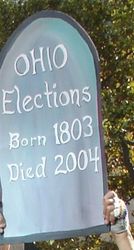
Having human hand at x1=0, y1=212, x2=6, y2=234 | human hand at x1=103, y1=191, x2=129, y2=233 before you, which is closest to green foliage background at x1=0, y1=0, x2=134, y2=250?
human hand at x1=0, y1=212, x2=6, y2=234

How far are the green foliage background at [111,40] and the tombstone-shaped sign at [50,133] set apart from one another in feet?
11.7

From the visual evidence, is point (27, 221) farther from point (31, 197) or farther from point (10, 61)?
point (10, 61)

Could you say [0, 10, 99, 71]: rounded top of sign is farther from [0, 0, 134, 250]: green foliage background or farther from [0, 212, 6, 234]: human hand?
[0, 0, 134, 250]: green foliage background

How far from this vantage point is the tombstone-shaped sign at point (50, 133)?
11.5 feet

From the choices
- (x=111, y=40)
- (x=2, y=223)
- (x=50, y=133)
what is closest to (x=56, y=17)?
(x=50, y=133)

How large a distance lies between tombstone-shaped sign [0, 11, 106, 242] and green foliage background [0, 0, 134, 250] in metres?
3.55

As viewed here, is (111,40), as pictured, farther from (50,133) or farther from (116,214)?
(116,214)

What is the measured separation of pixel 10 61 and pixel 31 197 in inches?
27.5

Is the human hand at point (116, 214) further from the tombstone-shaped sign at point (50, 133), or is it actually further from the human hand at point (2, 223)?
the human hand at point (2, 223)

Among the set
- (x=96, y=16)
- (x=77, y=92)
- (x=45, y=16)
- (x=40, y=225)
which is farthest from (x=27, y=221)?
(x=96, y=16)

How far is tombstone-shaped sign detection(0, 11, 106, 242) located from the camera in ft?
11.5

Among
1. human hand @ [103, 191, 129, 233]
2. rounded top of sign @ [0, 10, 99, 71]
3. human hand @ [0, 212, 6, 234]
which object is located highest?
rounded top of sign @ [0, 10, 99, 71]

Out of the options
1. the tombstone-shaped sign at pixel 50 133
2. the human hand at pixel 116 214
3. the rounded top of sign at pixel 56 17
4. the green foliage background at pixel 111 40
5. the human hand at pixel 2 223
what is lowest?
the human hand at pixel 116 214

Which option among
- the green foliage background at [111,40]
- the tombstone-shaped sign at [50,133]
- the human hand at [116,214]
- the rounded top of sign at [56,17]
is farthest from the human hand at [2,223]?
the green foliage background at [111,40]
